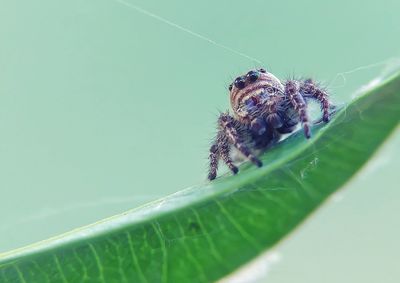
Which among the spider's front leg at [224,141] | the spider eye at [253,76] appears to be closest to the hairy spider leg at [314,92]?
the spider eye at [253,76]

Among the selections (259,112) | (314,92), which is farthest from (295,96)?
(259,112)

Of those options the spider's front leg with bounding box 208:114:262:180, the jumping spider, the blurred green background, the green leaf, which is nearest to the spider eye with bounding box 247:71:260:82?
the jumping spider

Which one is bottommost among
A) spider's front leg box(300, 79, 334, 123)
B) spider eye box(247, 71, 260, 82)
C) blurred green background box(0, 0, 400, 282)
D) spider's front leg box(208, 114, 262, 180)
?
blurred green background box(0, 0, 400, 282)

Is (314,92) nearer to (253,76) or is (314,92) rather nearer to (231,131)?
(253,76)

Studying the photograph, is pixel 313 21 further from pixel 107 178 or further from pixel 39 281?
pixel 39 281

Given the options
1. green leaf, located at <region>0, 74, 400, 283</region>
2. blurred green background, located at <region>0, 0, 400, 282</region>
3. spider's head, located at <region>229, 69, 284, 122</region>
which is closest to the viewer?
green leaf, located at <region>0, 74, 400, 283</region>

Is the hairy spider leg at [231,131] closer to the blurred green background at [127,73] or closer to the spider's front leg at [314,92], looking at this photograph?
the spider's front leg at [314,92]

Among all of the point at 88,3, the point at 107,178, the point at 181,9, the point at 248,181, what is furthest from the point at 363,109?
the point at 107,178

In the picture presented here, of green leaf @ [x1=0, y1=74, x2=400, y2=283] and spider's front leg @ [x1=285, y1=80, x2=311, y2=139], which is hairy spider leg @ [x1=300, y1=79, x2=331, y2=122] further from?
green leaf @ [x1=0, y1=74, x2=400, y2=283]
